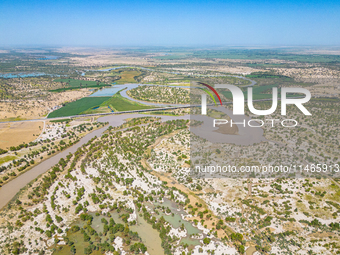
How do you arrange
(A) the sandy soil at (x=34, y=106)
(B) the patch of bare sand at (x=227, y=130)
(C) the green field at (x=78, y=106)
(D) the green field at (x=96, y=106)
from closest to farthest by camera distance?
(B) the patch of bare sand at (x=227, y=130) < (A) the sandy soil at (x=34, y=106) < (C) the green field at (x=78, y=106) < (D) the green field at (x=96, y=106)

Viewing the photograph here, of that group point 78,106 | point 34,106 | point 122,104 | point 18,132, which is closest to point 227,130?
point 122,104

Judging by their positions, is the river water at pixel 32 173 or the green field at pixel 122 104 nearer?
the river water at pixel 32 173

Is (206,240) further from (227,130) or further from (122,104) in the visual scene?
(122,104)

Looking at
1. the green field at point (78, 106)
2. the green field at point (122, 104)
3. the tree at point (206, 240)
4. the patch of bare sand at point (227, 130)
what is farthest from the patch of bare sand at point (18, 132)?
the tree at point (206, 240)

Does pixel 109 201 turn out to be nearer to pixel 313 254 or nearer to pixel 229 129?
pixel 313 254

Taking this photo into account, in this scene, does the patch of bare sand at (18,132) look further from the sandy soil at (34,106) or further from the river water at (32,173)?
the river water at (32,173)
